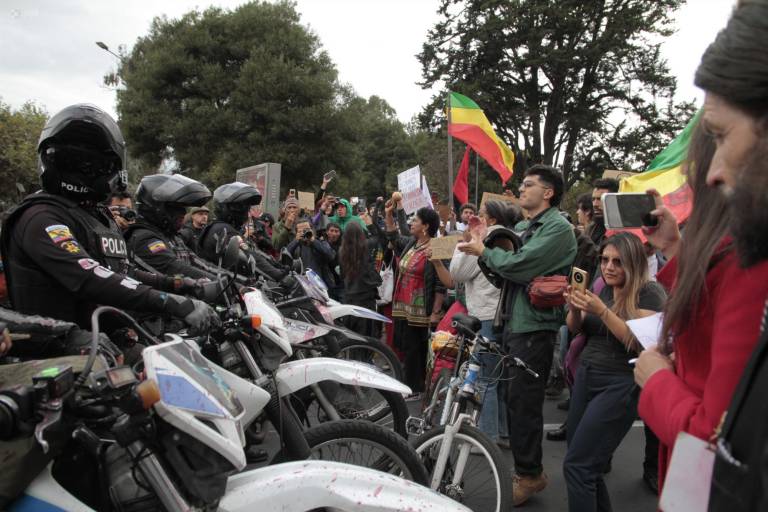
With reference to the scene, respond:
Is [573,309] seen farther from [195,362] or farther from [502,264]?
[195,362]

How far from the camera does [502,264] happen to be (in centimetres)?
349

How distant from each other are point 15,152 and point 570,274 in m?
24.7

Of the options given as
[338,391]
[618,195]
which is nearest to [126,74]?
[338,391]

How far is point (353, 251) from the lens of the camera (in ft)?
22.6

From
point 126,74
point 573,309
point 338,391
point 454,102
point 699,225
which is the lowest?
point 338,391

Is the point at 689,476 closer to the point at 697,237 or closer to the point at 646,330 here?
the point at 697,237

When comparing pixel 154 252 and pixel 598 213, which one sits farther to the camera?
pixel 598 213

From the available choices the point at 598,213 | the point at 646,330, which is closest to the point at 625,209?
the point at 646,330

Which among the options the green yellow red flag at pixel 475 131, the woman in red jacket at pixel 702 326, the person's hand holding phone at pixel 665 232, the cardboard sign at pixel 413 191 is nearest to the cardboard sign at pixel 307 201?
the cardboard sign at pixel 413 191

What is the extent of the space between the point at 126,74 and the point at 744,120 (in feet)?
94.5

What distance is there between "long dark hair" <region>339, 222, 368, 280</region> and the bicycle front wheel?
13.1 ft

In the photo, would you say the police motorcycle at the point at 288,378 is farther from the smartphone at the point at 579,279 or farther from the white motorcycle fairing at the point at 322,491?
the smartphone at the point at 579,279

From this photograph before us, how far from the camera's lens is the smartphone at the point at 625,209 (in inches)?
83.4

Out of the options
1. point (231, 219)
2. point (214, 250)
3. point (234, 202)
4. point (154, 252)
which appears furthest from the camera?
point (231, 219)
